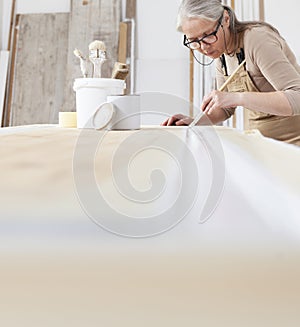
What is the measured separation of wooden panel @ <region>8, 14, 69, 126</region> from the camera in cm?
401

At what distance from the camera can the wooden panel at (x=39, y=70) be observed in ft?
13.1

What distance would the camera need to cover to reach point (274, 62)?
4.27ft

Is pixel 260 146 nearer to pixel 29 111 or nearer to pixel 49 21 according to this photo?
pixel 29 111

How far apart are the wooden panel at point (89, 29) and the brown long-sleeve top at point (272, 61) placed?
2.68 m

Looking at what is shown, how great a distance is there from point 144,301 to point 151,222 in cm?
6

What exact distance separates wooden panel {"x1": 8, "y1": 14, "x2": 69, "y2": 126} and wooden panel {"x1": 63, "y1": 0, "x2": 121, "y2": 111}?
9cm

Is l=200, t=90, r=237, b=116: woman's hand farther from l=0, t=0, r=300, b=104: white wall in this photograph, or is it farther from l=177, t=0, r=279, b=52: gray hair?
Answer: l=0, t=0, r=300, b=104: white wall

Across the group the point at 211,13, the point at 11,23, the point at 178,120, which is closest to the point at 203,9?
the point at 211,13

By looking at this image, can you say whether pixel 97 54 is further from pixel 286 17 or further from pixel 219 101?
pixel 286 17

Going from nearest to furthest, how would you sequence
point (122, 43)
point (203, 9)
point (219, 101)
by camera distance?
point (219, 101) < point (203, 9) < point (122, 43)

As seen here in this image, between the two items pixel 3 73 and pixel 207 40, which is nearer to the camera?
pixel 207 40

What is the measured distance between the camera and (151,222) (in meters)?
0.23

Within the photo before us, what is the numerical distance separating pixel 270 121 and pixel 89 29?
287 cm

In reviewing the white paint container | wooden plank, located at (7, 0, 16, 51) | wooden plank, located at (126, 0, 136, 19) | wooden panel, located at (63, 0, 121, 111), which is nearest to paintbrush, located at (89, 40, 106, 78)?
the white paint container
